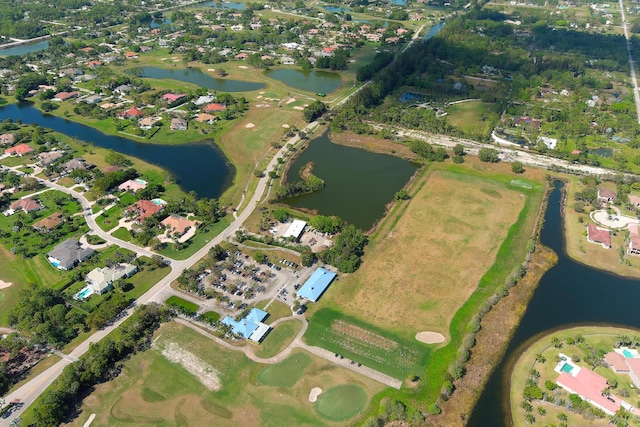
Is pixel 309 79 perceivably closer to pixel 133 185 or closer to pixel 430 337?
pixel 133 185

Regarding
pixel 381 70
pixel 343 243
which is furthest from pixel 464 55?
pixel 343 243

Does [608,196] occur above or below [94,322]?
above

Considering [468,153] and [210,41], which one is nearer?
[468,153]

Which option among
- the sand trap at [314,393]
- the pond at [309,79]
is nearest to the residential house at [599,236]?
the sand trap at [314,393]

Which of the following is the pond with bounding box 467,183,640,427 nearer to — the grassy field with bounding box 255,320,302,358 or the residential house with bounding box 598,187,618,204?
the residential house with bounding box 598,187,618,204

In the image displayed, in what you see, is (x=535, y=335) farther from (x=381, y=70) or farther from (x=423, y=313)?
(x=381, y=70)

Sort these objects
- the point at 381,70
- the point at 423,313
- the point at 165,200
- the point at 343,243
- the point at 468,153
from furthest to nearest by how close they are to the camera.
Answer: the point at 381,70, the point at 468,153, the point at 165,200, the point at 343,243, the point at 423,313

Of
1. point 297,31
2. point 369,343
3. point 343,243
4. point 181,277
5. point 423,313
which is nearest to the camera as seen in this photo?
point 369,343
